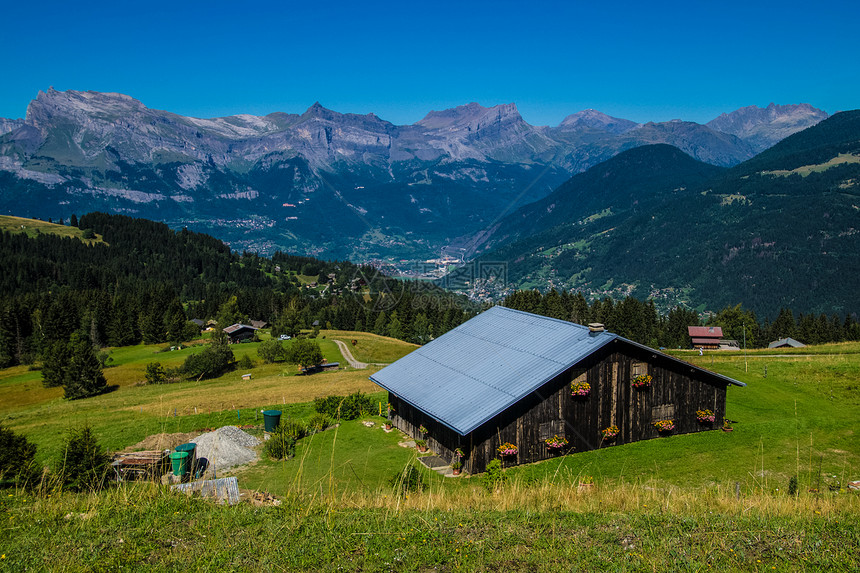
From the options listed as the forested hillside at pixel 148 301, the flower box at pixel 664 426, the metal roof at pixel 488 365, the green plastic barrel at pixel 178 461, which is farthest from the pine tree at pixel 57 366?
the flower box at pixel 664 426

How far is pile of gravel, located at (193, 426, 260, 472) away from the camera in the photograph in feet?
77.6

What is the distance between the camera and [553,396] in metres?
23.1

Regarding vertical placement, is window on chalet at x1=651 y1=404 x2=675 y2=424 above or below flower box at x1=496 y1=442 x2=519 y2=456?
above

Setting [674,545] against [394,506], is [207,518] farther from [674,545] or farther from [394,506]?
[674,545]

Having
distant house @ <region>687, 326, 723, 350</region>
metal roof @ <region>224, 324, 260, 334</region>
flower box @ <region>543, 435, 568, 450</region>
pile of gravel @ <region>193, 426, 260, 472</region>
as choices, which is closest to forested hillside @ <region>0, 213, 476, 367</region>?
metal roof @ <region>224, 324, 260, 334</region>

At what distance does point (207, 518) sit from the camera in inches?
356

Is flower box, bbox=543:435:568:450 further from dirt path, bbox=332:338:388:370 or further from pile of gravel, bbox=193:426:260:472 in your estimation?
dirt path, bbox=332:338:388:370

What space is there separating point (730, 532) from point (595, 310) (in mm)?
108187

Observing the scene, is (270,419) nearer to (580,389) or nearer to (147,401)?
(580,389)

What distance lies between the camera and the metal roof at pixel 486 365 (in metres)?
22.5

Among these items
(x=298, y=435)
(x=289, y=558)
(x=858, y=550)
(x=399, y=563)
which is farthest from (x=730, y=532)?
(x=298, y=435)

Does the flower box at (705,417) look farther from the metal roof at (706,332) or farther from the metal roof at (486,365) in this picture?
the metal roof at (706,332)

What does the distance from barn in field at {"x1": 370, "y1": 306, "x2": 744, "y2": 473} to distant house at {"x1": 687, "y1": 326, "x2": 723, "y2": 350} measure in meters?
90.2

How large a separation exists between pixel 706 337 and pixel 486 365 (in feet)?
318
